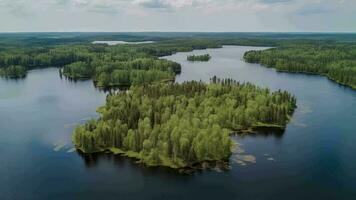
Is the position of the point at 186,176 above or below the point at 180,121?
below

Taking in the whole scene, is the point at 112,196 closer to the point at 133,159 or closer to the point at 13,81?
the point at 133,159

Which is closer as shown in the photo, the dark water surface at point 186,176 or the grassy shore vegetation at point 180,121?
the dark water surface at point 186,176

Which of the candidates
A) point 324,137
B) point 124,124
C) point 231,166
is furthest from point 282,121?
point 124,124

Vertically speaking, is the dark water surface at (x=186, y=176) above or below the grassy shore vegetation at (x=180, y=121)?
below

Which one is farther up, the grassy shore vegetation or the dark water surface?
the grassy shore vegetation

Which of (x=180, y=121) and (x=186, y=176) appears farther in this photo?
(x=180, y=121)

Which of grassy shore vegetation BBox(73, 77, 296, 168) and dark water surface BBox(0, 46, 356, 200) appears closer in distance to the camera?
dark water surface BBox(0, 46, 356, 200)
